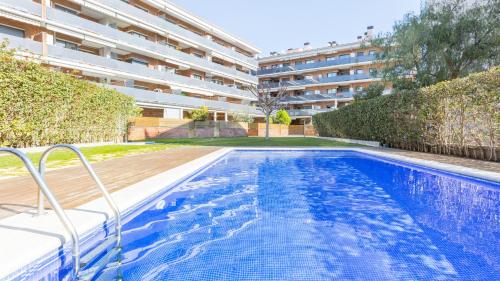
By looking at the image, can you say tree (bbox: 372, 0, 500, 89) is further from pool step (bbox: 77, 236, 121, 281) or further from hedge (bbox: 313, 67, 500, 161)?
pool step (bbox: 77, 236, 121, 281)

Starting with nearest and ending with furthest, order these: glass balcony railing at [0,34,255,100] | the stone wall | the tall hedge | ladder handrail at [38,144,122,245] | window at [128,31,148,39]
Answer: ladder handrail at [38,144,122,245]
the tall hedge
glass balcony railing at [0,34,255,100]
the stone wall
window at [128,31,148,39]

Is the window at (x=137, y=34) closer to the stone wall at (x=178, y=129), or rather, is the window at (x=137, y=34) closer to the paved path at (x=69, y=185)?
the stone wall at (x=178, y=129)

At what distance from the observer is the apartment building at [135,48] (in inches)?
830

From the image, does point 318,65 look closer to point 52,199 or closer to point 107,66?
point 107,66

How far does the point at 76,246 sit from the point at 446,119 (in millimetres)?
13662

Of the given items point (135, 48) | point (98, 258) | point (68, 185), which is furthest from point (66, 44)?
point (98, 258)

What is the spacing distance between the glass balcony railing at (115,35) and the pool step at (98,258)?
23.2 metres

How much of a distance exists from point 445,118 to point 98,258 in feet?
44.2

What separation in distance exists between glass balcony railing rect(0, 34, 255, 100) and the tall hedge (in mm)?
5001

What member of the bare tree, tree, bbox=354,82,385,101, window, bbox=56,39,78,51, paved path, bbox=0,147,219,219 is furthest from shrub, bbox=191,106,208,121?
paved path, bbox=0,147,219,219

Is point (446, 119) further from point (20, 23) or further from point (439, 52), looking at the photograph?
point (20, 23)

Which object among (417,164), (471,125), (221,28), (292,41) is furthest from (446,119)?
(292,41)

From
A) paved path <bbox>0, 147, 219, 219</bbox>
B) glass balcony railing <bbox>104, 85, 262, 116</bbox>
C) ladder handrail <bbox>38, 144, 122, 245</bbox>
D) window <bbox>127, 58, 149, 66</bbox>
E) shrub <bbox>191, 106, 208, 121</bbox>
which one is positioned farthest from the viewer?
shrub <bbox>191, 106, 208, 121</bbox>

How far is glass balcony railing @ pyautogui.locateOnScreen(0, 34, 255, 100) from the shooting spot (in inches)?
795
